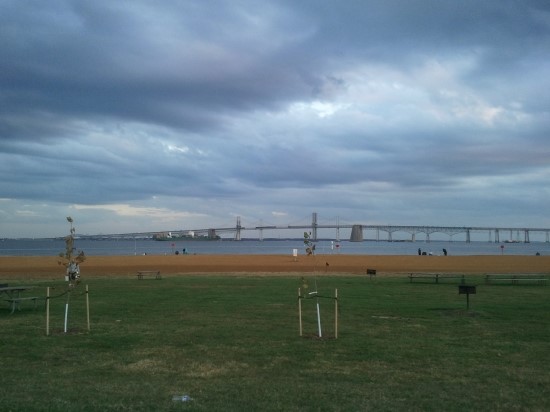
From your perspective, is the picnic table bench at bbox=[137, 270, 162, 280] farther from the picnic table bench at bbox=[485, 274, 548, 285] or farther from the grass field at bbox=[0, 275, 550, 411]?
the picnic table bench at bbox=[485, 274, 548, 285]

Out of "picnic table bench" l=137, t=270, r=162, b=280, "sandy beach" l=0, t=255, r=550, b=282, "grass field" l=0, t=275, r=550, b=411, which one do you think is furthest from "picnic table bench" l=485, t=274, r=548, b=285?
"picnic table bench" l=137, t=270, r=162, b=280

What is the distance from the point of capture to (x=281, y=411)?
6617 mm

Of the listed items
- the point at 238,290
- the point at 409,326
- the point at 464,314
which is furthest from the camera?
the point at 238,290

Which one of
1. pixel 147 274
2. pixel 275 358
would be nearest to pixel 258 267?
pixel 147 274

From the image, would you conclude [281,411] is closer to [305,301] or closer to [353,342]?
[353,342]

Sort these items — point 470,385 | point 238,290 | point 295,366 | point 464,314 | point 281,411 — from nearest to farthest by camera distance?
point 281,411 → point 470,385 → point 295,366 → point 464,314 → point 238,290

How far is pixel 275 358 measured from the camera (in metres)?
9.82

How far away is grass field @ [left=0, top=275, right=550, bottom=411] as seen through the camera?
7.14m

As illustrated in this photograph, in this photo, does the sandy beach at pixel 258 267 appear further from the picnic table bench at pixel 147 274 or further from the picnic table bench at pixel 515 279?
the picnic table bench at pixel 515 279

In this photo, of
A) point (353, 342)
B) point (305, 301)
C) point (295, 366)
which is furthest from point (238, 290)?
point (295, 366)

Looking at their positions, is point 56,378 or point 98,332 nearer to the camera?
point 56,378

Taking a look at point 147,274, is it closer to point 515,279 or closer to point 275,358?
point 515,279

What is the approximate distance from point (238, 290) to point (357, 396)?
628 inches

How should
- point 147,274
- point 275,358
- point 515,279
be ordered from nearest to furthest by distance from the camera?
point 275,358, point 515,279, point 147,274
